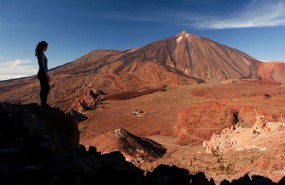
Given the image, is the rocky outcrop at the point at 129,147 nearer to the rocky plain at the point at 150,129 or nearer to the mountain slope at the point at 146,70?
the rocky plain at the point at 150,129

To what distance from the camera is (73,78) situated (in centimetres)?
8581

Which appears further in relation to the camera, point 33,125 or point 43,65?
point 43,65

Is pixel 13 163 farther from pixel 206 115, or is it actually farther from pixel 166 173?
pixel 206 115

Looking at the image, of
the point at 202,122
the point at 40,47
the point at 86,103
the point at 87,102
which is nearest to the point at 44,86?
the point at 40,47

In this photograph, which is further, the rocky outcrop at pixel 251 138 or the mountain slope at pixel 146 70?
the mountain slope at pixel 146 70

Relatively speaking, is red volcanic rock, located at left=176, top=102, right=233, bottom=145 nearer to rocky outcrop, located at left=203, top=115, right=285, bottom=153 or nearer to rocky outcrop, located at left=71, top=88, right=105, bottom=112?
rocky outcrop, located at left=203, top=115, right=285, bottom=153

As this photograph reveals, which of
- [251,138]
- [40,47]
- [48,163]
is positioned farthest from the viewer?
[251,138]

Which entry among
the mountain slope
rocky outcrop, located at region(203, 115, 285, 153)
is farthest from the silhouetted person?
the mountain slope

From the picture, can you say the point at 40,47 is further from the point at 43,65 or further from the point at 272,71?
the point at 272,71

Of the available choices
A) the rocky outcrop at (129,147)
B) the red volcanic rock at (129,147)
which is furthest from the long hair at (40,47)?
the red volcanic rock at (129,147)

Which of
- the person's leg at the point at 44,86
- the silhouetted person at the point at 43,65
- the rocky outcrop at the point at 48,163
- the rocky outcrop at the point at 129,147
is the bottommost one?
the rocky outcrop at the point at 129,147

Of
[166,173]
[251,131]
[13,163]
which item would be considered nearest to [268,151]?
[251,131]

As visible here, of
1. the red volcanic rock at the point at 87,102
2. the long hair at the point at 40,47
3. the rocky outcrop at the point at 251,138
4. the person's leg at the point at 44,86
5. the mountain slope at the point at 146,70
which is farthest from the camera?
the mountain slope at the point at 146,70

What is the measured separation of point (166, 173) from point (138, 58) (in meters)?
100
